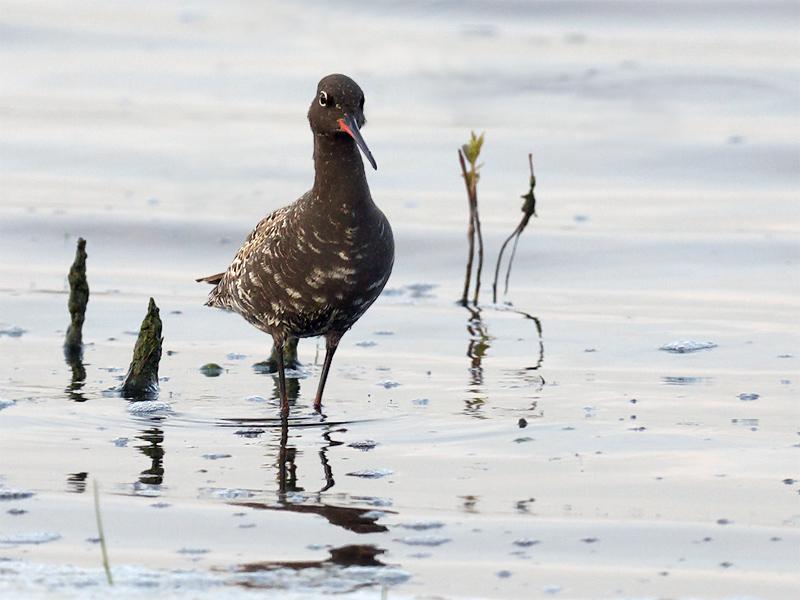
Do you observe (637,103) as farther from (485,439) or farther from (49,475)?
(49,475)

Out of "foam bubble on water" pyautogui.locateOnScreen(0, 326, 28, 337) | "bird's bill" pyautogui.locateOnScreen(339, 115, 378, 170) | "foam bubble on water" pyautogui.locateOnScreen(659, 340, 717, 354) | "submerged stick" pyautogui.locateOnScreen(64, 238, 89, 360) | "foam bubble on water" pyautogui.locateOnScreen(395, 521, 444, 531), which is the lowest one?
"foam bubble on water" pyautogui.locateOnScreen(395, 521, 444, 531)

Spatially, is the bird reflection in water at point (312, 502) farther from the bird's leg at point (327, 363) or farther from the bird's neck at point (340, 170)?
the bird's neck at point (340, 170)

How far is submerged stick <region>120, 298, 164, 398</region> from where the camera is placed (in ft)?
29.5

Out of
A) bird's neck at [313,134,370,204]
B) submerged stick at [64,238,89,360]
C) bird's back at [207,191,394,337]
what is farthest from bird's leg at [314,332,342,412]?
submerged stick at [64,238,89,360]

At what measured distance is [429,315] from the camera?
11344mm

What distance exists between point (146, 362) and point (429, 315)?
288 cm

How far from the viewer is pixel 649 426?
329 inches

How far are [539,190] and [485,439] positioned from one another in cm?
732

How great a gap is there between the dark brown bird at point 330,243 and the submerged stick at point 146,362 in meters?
0.68

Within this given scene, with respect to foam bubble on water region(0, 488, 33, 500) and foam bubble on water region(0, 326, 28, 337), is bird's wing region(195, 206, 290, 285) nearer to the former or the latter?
foam bubble on water region(0, 326, 28, 337)

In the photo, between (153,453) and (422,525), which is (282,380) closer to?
(153,453)

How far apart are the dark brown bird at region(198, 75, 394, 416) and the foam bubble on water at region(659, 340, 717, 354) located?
2.47 meters

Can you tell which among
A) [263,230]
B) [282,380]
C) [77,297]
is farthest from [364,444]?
[77,297]

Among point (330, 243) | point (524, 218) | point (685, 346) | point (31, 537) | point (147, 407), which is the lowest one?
point (31, 537)
